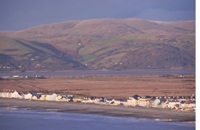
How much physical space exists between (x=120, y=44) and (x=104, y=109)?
9.29 m

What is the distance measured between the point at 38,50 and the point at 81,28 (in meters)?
2.26

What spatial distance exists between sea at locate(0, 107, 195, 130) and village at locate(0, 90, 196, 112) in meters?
0.95

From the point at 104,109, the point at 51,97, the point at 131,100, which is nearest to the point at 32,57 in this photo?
the point at 51,97

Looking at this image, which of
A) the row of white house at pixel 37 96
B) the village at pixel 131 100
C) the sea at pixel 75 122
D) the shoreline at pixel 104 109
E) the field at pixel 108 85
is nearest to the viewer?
the sea at pixel 75 122

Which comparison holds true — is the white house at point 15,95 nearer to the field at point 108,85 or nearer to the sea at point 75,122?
the field at point 108,85

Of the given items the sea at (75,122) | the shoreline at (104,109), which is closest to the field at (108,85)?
the shoreline at (104,109)

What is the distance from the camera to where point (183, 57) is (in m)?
15.8

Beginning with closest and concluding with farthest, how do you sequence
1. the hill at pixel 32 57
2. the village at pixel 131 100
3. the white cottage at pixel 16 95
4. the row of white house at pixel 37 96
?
the village at pixel 131 100 → the row of white house at pixel 37 96 → the white cottage at pixel 16 95 → the hill at pixel 32 57

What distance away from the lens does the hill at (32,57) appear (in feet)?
53.2

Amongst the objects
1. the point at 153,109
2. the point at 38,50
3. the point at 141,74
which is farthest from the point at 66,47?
the point at 153,109

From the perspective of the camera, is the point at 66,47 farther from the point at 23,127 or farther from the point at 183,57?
the point at 23,127

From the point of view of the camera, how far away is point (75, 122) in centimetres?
1006

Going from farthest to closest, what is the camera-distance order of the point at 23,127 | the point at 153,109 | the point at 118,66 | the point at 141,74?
the point at 118,66
the point at 141,74
the point at 153,109
the point at 23,127

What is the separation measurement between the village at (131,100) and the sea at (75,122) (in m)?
0.95
